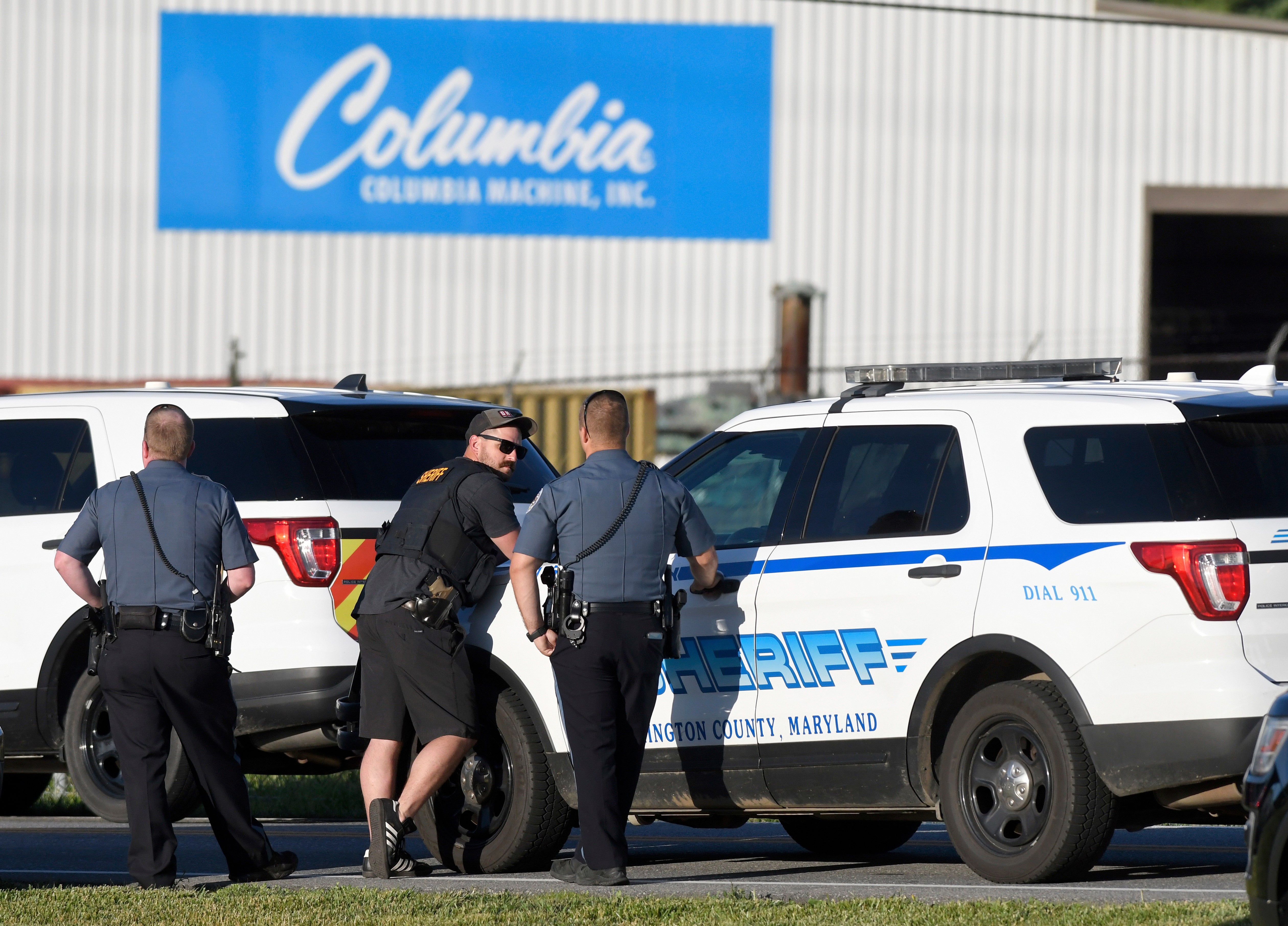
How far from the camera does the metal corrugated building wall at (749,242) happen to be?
77.9ft

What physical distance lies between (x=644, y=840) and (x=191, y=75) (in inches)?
669

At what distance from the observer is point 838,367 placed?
2341 centimetres

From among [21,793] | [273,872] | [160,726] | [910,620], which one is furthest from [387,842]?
[21,793]

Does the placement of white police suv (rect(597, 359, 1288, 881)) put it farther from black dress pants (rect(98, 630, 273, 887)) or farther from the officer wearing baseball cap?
black dress pants (rect(98, 630, 273, 887))

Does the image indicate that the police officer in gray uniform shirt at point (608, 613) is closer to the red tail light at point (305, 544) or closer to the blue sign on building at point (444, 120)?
the red tail light at point (305, 544)

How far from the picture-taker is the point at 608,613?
6898mm

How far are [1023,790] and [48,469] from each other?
16.1 ft

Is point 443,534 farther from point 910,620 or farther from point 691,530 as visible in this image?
point 910,620

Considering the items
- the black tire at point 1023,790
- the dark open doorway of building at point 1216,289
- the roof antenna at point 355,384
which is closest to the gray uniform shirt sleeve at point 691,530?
the black tire at point 1023,790

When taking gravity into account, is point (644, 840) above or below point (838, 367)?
below

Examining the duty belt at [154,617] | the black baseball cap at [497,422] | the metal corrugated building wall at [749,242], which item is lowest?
the duty belt at [154,617]

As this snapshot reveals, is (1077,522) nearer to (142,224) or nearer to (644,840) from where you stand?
(644,840)

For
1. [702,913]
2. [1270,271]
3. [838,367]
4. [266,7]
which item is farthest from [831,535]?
[1270,271]

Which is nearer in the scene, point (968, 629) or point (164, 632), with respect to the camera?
point (968, 629)
